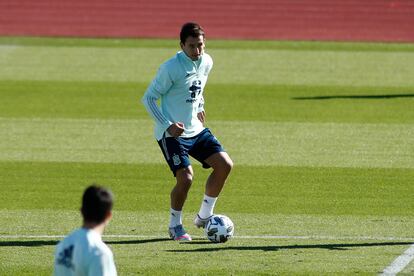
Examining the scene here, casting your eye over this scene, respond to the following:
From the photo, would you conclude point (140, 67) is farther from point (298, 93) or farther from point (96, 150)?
point (96, 150)

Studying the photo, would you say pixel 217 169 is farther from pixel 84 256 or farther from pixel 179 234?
pixel 84 256

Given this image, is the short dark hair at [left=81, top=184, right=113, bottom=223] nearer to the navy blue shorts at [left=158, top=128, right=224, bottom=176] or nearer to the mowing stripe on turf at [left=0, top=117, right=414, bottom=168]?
the navy blue shorts at [left=158, top=128, right=224, bottom=176]

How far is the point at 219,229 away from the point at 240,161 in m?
4.96

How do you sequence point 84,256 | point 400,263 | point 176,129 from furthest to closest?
point 176,129 → point 400,263 → point 84,256

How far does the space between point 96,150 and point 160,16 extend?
20044 millimetres

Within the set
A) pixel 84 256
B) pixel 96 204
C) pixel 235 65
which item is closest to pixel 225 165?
pixel 96 204

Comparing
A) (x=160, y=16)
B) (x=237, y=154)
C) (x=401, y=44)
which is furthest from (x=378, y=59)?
(x=237, y=154)

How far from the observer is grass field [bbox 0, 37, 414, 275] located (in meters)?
10.5

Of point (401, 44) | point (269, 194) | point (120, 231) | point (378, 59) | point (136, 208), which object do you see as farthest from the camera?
point (401, 44)

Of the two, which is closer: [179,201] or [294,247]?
[294,247]

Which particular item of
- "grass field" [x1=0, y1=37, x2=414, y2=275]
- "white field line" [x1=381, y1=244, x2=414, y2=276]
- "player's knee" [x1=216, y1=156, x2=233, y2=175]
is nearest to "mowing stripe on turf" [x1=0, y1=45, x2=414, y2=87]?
"grass field" [x1=0, y1=37, x2=414, y2=275]

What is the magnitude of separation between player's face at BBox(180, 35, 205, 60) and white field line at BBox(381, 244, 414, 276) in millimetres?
2655

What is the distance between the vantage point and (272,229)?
1149cm

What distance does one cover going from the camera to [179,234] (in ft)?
36.1
